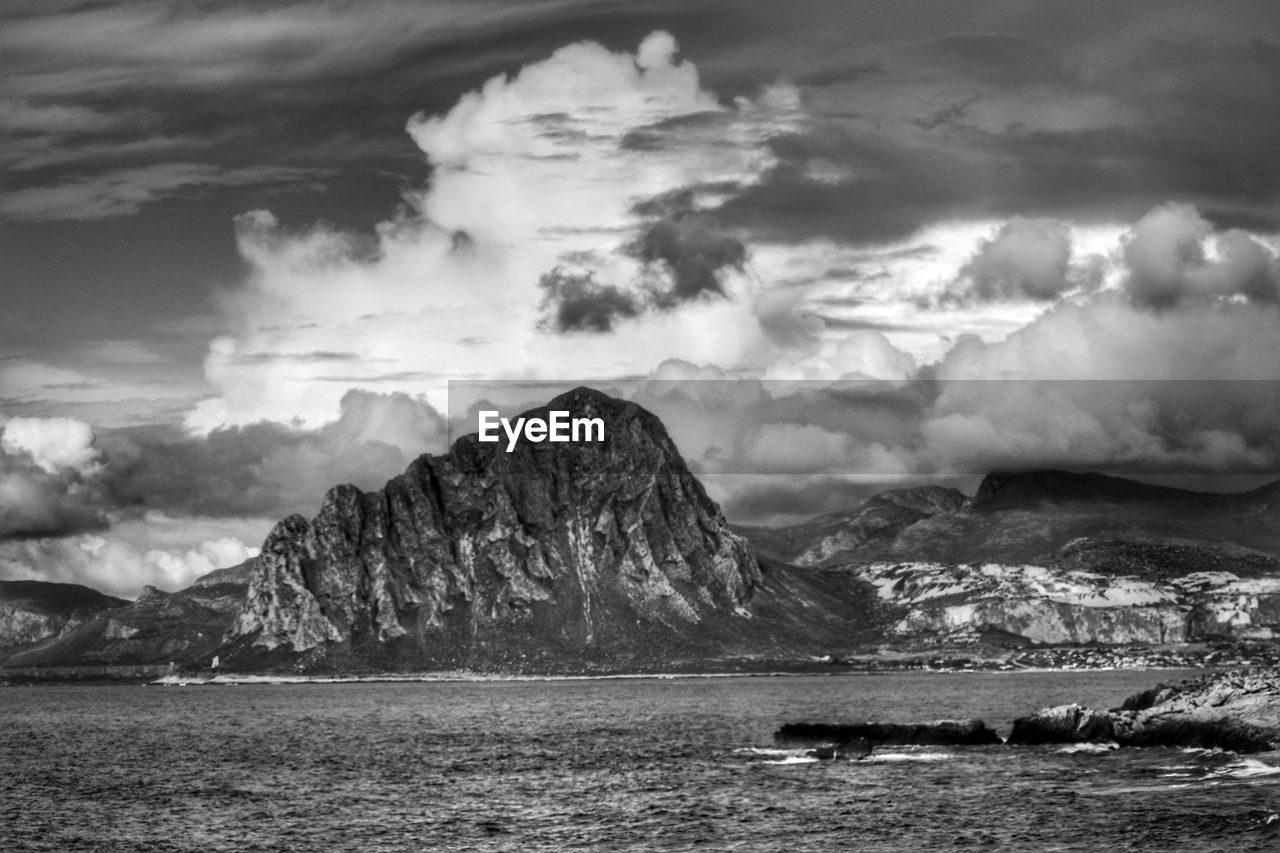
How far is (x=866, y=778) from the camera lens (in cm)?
13688

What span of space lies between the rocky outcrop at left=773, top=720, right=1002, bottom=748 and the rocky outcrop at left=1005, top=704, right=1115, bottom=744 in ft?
12.0

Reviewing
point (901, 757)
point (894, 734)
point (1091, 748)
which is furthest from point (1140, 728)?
point (894, 734)

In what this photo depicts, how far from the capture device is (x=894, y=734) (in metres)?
170

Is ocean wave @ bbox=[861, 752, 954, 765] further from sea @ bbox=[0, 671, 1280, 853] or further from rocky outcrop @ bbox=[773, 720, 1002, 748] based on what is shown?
rocky outcrop @ bbox=[773, 720, 1002, 748]

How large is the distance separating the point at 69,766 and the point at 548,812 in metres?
74.8

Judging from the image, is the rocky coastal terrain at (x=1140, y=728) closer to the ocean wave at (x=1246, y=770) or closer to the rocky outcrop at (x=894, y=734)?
the rocky outcrop at (x=894, y=734)

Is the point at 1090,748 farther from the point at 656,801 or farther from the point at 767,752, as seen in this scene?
the point at 656,801

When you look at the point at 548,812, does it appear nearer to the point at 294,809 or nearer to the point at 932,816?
the point at 294,809

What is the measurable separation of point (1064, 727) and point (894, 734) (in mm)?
18859

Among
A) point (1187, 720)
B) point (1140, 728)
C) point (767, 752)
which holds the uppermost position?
point (1187, 720)

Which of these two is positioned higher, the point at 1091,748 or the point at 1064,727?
the point at 1064,727

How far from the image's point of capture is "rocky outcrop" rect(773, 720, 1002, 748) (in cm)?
16662

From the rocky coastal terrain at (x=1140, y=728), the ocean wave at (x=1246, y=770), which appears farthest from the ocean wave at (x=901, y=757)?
the ocean wave at (x=1246, y=770)

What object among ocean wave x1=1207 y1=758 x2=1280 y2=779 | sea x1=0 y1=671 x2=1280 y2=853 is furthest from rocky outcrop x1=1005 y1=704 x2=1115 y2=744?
ocean wave x1=1207 y1=758 x2=1280 y2=779
